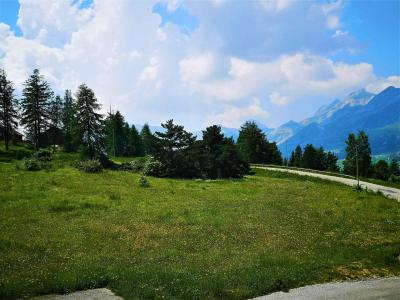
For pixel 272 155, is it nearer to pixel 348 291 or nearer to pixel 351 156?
pixel 351 156

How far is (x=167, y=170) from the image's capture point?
A: 64.6m

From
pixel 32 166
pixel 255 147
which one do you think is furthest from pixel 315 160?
pixel 32 166

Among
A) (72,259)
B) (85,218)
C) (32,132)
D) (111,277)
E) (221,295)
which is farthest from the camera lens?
(32,132)

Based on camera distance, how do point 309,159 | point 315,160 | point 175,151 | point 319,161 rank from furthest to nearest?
1. point 319,161
2. point 315,160
3. point 309,159
4. point 175,151

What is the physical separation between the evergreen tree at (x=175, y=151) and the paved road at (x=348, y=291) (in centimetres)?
4726

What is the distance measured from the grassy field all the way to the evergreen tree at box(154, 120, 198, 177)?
17720 mm

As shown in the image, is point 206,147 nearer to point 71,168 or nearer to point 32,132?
point 71,168

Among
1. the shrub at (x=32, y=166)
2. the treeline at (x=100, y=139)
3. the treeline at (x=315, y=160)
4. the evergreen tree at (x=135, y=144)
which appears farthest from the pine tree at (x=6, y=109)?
the treeline at (x=315, y=160)

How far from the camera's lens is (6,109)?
274 feet

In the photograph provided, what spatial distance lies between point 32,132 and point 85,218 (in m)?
64.5

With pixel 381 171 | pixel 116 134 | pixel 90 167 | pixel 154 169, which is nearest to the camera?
pixel 90 167

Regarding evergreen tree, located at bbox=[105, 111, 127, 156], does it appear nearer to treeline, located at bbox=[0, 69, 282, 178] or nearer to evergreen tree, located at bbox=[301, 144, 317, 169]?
treeline, located at bbox=[0, 69, 282, 178]

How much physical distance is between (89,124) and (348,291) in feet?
210

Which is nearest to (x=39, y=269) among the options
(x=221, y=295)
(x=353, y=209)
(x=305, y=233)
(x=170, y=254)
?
(x=170, y=254)
